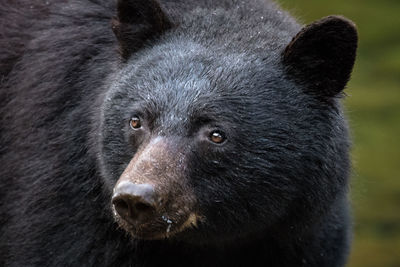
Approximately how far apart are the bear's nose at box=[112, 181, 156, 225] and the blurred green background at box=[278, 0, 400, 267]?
11.3 ft

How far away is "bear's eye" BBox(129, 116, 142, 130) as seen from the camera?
5184mm

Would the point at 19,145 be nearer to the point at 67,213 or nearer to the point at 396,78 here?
the point at 67,213

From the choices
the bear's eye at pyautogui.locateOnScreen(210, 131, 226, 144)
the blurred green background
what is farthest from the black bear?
the blurred green background

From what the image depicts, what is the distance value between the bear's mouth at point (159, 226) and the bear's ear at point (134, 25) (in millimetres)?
1021

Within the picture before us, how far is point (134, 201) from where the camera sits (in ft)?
15.4

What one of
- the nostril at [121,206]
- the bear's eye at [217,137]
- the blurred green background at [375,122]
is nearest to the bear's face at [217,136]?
the bear's eye at [217,137]


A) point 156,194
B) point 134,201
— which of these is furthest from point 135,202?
point 156,194

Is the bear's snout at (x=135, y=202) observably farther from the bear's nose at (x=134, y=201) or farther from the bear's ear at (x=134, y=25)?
the bear's ear at (x=134, y=25)

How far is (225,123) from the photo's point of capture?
5137 millimetres

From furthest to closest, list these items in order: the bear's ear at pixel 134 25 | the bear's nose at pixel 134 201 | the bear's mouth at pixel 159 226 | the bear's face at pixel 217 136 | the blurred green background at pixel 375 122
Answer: the blurred green background at pixel 375 122, the bear's ear at pixel 134 25, the bear's face at pixel 217 136, the bear's mouth at pixel 159 226, the bear's nose at pixel 134 201

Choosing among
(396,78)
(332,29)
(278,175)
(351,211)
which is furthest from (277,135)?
(396,78)

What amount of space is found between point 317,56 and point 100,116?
119 centimetres

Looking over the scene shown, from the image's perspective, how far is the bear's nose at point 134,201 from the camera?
4.65 m

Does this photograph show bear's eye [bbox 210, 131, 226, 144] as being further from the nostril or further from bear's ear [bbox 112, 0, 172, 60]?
bear's ear [bbox 112, 0, 172, 60]
